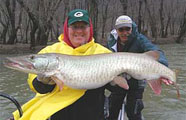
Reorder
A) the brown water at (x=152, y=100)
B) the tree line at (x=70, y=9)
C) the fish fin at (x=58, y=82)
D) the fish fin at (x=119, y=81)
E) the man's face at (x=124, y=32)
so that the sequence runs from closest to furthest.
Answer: the fish fin at (x=58, y=82) < the fish fin at (x=119, y=81) < the man's face at (x=124, y=32) < the brown water at (x=152, y=100) < the tree line at (x=70, y=9)

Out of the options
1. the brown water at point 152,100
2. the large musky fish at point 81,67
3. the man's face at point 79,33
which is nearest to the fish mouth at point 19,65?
the large musky fish at point 81,67

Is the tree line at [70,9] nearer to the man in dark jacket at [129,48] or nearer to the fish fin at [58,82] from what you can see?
the man in dark jacket at [129,48]

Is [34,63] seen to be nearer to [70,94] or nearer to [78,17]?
[70,94]

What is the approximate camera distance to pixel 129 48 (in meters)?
3.99

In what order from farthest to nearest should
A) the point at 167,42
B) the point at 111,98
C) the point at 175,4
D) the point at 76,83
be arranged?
the point at 175,4
the point at 167,42
the point at 111,98
the point at 76,83

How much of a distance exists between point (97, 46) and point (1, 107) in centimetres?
415

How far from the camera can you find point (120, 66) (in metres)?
2.65

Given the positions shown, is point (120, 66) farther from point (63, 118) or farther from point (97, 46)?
point (63, 118)

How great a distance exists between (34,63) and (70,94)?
429 millimetres

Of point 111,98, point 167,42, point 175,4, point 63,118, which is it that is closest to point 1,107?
point 111,98

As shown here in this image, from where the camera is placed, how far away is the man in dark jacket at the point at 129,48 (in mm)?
3886

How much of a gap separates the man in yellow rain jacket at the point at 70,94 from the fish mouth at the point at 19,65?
4.8 inches

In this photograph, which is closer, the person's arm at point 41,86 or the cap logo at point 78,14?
the person's arm at point 41,86

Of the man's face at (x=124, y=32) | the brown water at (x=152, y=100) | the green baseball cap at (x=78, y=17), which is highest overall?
the green baseball cap at (x=78, y=17)
